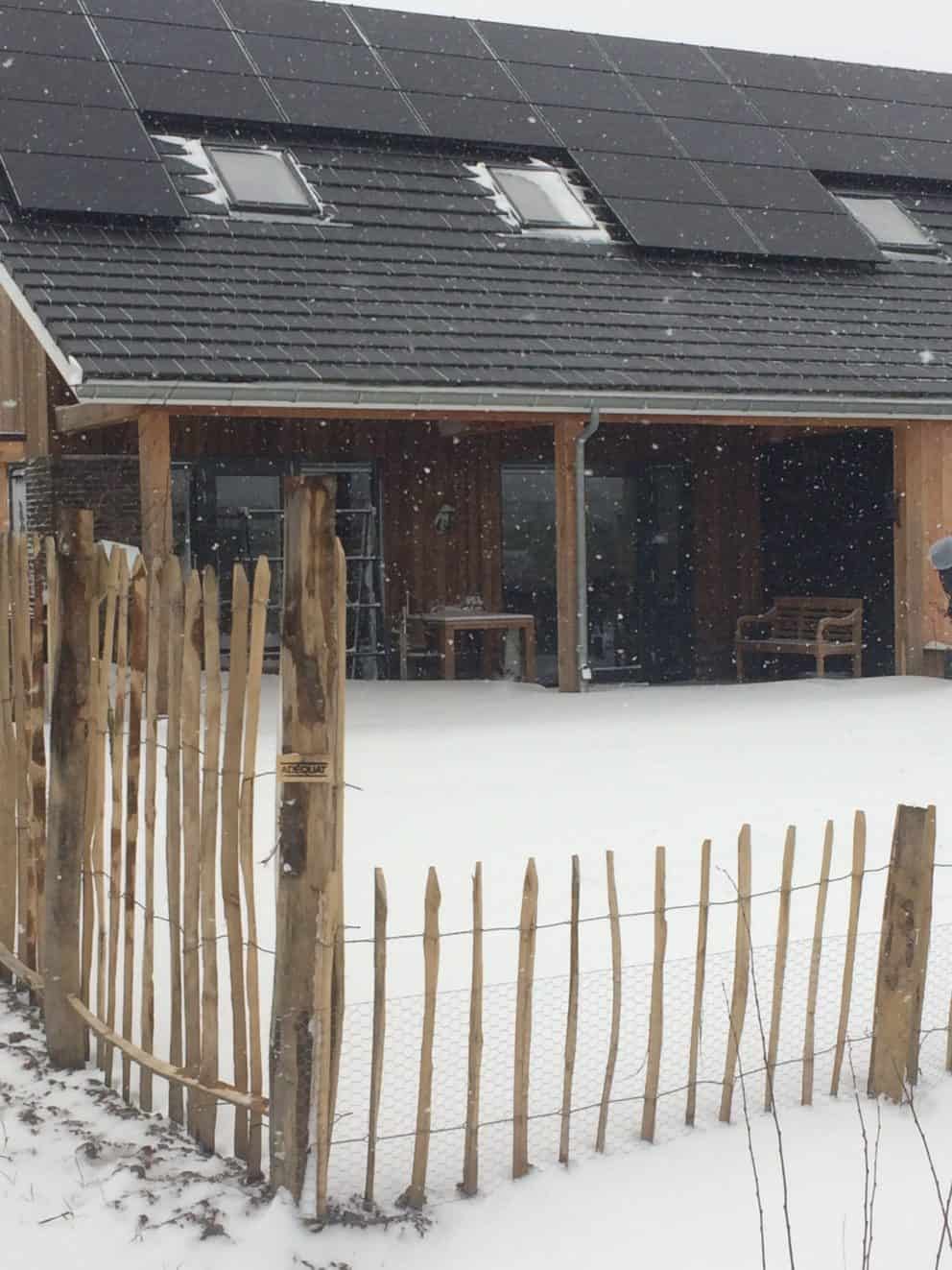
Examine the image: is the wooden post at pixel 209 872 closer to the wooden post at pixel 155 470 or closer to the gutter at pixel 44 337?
the gutter at pixel 44 337

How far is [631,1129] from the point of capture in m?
4.50

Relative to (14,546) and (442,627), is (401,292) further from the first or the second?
(14,546)

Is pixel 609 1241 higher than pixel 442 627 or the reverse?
the reverse

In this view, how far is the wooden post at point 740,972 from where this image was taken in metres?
4.40

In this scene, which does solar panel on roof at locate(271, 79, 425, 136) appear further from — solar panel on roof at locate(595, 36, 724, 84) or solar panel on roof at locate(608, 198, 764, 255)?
solar panel on roof at locate(595, 36, 724, 84)

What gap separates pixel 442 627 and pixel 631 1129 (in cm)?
959

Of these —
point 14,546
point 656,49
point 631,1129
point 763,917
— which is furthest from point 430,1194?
point 656,49

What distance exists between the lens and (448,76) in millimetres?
15477

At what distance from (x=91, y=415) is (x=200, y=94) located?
368 centimetres

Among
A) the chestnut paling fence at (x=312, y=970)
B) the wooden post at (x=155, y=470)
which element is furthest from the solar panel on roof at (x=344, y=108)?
the chestnut paling fence at (x=312, y=970)

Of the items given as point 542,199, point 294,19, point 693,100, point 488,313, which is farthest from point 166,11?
point 693,100

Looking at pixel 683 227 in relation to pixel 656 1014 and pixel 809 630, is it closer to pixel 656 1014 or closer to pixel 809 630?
pixel 809 630

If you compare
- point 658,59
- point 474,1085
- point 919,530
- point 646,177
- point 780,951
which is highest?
point 658,59

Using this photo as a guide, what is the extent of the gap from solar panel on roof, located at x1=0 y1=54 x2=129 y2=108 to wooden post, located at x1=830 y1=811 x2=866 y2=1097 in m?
10.5
